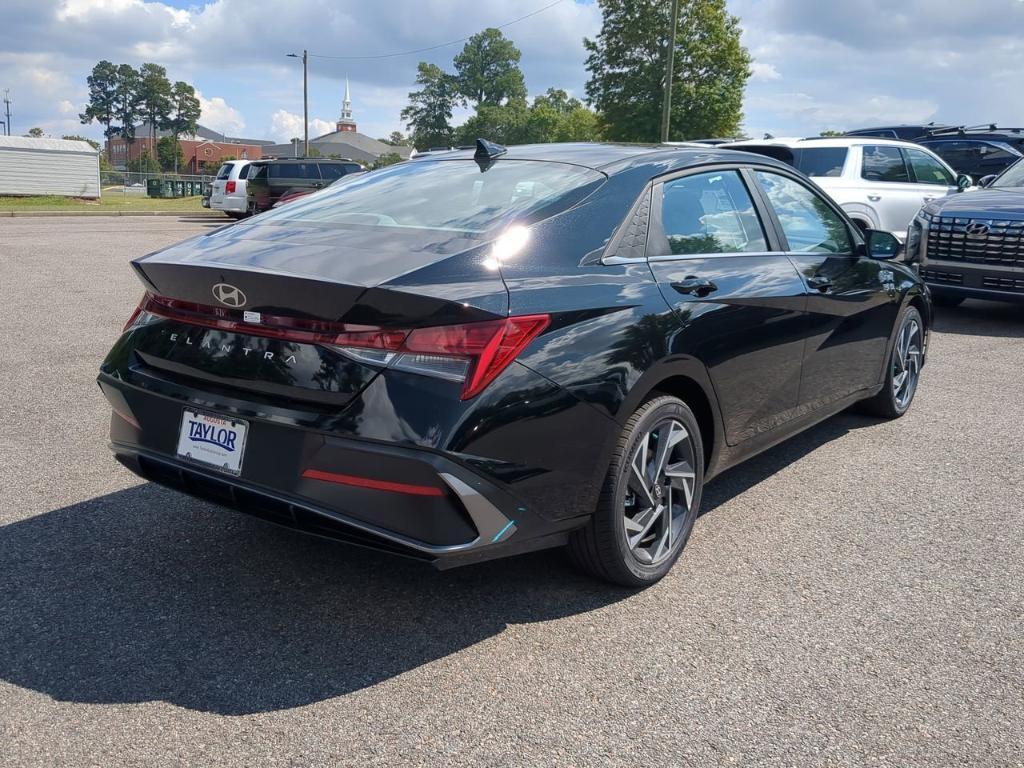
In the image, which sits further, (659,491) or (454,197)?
(454,197)

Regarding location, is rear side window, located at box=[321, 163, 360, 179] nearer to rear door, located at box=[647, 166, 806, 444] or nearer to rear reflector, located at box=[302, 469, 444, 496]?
rear door, located at box=[647, 166, 806, 444]

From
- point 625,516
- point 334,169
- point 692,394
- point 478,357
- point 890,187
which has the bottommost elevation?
point 625,516

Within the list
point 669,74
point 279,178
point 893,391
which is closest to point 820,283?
point 893,391

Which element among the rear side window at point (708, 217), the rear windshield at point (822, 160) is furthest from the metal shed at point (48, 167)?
the rear side window at point (708, 217)

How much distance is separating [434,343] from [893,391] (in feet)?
12.8

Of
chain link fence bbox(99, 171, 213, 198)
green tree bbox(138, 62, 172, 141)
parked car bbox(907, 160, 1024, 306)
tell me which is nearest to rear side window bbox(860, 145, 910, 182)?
parked car bbox(907, 160, 1024, 306)

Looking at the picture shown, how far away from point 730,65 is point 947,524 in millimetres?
52461

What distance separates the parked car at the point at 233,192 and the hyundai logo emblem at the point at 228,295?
24120mm

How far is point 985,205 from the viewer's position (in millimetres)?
9445

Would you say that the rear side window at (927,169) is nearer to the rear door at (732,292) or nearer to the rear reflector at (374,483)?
the rear door at (732,292)

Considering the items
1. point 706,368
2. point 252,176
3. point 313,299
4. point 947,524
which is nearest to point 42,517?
point 313,299

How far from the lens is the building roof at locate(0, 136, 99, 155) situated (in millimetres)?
33875

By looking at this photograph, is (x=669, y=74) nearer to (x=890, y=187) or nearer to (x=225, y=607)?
(x=890, y=187)

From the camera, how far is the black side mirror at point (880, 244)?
5.11 meters
